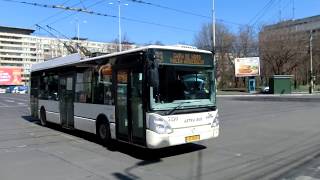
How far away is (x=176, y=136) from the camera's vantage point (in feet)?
34.1

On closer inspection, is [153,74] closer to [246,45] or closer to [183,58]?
[183,58]

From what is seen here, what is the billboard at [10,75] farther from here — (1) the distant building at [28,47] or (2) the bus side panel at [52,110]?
(2) the bus side panel at [52,110]

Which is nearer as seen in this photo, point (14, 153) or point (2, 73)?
point (14, 153)

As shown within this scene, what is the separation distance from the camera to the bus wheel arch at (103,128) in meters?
12.4

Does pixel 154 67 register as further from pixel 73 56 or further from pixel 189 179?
pixel 73 56

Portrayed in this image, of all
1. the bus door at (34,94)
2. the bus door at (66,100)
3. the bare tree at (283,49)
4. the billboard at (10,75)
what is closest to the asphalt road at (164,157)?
the bus door at (66,100)

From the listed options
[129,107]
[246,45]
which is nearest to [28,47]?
[246,45]

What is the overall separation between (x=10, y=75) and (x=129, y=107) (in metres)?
120

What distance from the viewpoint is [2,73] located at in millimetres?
121938

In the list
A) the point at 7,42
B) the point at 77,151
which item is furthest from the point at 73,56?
the point at 7,42

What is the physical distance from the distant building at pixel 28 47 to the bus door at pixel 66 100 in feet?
150

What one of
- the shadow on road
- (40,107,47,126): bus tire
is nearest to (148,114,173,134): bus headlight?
the shadow on road

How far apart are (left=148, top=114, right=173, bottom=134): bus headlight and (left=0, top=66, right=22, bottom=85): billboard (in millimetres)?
117287

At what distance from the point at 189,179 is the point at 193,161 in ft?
5.99
